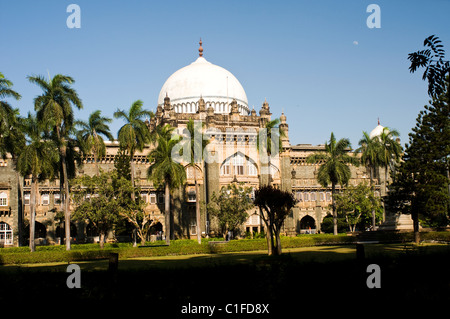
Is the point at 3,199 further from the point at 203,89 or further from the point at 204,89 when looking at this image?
the point at 204,89

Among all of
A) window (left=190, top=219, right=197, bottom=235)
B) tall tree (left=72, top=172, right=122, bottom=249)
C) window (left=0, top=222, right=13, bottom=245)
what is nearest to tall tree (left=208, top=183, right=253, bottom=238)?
window (left=190, top=219, right=197, bottom=235)

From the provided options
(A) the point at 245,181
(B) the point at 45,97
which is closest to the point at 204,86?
(A) the point at 245,181

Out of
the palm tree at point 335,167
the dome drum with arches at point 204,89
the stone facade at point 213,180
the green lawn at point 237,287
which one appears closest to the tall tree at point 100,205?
the stone facade at point 213,180

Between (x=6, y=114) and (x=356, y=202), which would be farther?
(x=356, y=202)

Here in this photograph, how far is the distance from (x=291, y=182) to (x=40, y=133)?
38.9 m

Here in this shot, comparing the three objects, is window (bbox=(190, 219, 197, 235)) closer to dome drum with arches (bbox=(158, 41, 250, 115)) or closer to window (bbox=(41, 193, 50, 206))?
dome drum with arches (bbox=(158, 41, 250, 115))

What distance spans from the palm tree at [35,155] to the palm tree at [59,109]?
80cm

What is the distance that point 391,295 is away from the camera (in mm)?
15414

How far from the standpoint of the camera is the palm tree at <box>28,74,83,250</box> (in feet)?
155

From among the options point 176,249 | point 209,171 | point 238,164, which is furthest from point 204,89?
point 176,249

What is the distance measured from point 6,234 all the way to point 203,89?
34799 millimetres

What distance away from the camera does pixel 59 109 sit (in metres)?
47.6

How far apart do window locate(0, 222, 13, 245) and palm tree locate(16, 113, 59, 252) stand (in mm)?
17713

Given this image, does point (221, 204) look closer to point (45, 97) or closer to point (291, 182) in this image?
point (291, 182)
